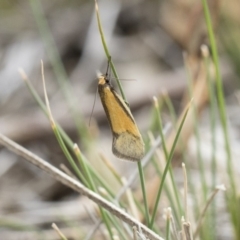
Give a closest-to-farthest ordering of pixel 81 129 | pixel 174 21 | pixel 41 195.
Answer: pixel 81 129
pixel 41 195
pixel 174 21

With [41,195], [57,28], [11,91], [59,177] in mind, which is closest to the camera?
[59,177]

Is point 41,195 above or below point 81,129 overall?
below

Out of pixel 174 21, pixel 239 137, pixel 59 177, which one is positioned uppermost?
pixel 59 177

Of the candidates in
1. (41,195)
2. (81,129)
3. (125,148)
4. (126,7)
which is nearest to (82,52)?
(126,7)

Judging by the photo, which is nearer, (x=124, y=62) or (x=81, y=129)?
(x=81, y=129)

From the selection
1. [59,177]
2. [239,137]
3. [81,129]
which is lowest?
[239,137]

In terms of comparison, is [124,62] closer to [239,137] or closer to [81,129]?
[239,137]

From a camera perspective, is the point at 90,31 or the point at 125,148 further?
the point at 90,31

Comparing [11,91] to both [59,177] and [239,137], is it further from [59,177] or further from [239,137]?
[59,177]

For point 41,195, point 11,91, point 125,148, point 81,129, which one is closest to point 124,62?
point 11,91

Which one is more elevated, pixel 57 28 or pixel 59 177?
pixel 59 177
